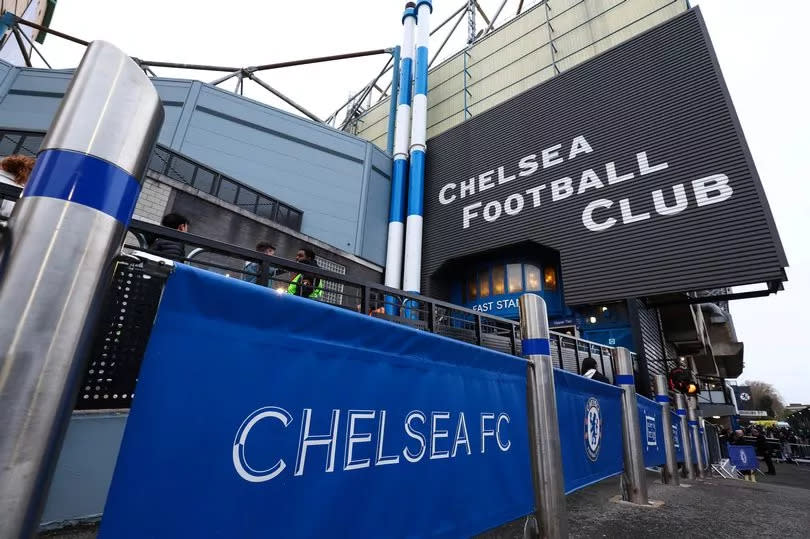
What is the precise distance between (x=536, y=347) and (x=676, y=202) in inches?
441

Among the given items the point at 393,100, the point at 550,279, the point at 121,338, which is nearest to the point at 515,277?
the point at 550,279

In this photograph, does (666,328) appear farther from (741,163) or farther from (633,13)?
(633,13)

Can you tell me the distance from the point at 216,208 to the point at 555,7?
61.7 ft

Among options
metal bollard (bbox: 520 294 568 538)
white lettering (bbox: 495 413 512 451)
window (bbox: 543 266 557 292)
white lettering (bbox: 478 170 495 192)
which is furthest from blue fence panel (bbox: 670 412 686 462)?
Result: white lettering (bbox: 478 170 495 192)

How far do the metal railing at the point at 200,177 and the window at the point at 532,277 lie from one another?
9.81 m

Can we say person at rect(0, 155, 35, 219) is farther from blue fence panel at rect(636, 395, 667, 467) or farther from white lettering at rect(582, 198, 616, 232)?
white lettering at rect(582, 198, 616, 232)

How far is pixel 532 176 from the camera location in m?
14.5

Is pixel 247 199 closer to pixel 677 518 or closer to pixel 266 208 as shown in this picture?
pixel 266 208

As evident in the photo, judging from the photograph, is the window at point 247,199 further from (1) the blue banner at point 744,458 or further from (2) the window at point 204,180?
(1) the blue banner at point 744,458

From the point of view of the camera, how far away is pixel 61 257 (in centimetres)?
84

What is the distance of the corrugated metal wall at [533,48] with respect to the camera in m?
15.6

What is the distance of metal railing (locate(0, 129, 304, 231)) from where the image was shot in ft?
33.8

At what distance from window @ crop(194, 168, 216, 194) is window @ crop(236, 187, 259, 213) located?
933 millimetres

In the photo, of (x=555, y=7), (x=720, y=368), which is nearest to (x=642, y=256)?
(x=555, y=7)
